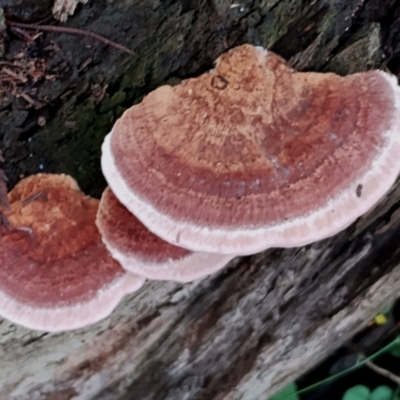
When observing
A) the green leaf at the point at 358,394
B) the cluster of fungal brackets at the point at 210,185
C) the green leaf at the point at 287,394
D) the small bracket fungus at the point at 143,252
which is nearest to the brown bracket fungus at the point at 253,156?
the cluster of fungal brackets at the point at 210,185

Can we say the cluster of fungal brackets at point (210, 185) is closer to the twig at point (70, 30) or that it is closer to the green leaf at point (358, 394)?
the twig at point (70, 30)

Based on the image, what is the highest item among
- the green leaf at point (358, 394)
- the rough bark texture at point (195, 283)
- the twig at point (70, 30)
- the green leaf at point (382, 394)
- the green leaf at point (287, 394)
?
the twig at point (70, 30)

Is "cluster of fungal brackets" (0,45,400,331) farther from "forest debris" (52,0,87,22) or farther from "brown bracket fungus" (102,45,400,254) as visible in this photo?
"forest debris" (52,0,87,22)

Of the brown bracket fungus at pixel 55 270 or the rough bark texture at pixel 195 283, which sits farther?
the rough bark texture at pixel 195 283

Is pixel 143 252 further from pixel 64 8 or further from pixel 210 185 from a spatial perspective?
pixel 64 8

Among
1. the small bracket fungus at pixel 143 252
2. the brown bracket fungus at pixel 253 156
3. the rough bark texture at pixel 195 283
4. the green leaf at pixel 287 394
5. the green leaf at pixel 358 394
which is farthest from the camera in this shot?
the green leaf at pixel 287 394

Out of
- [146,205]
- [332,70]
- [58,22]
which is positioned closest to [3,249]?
[146,205]

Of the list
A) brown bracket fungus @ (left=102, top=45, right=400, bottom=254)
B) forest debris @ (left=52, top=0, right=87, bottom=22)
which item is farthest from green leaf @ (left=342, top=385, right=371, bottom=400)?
forest debris @ (left=52, top=0, right=87, bottom=22)
